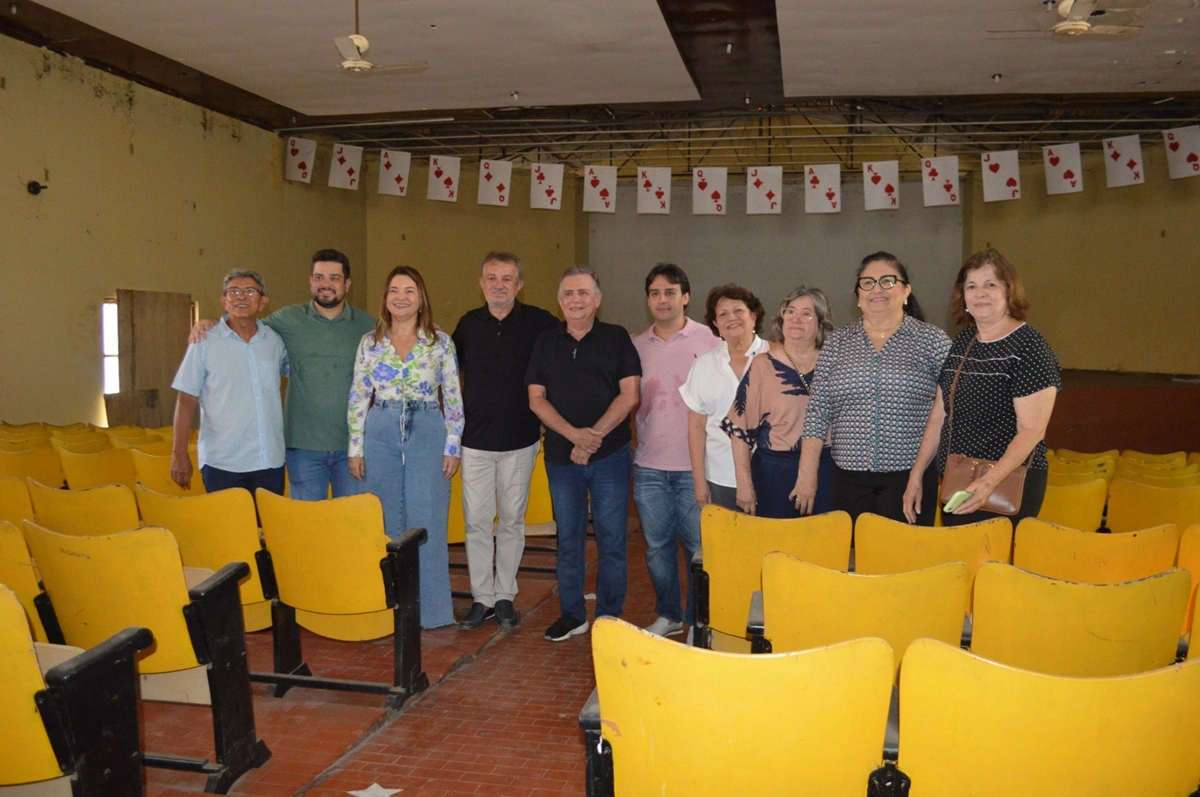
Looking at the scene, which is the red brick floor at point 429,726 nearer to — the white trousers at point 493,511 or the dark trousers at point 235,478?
the white trousers at point 493,511

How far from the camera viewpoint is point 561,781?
2467mm

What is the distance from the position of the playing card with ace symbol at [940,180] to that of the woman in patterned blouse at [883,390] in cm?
878

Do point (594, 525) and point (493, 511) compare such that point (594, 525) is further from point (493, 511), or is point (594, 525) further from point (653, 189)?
point (653, 189)

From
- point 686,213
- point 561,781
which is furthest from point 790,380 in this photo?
point 686,213

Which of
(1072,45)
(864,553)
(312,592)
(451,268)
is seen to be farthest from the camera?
(451,268)

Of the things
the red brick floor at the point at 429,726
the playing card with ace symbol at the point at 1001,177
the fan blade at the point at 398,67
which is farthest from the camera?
the playing card with ace symbol at the point at 1001,177

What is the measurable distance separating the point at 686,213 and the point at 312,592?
42.3 feet

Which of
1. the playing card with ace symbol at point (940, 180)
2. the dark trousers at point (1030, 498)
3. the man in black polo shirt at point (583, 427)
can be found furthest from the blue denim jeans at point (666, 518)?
the playing card with ace symbol at point (940, 180)

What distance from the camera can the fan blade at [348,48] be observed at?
6.01 meters

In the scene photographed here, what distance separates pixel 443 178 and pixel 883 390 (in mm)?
9465

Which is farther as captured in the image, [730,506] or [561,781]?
[730,506]

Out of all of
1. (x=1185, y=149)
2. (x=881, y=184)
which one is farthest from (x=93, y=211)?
(x=1185, y=149)

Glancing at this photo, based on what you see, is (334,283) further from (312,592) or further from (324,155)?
(324,155)

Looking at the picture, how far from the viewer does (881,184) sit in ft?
35.9
